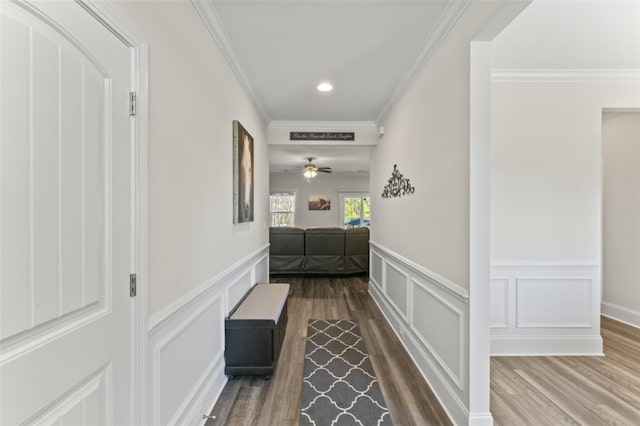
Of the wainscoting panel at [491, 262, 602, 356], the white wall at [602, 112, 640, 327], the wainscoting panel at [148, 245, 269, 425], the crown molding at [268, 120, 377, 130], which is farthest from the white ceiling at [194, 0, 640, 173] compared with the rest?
the wainscoting panel at [491, 262, 602, 356]

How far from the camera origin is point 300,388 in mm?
2244

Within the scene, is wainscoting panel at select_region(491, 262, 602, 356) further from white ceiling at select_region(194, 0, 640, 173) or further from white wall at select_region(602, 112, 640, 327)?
white ceiling at select_region(194, 0, 640, 173)

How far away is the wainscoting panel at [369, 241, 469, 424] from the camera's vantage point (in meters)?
1.81

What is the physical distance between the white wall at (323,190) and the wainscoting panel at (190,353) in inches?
297

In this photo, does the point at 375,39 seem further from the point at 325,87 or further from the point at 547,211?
the point at 547,211

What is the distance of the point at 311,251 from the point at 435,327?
4.12m

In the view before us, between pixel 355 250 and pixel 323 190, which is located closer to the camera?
pixel 355 250

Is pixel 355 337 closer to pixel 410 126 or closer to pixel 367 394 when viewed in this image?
pixel 367 394

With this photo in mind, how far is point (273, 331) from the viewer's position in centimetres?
234

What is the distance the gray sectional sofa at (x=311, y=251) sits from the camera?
20.3ft

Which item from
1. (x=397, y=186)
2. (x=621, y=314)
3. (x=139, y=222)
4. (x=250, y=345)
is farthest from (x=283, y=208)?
(x=139, y=222)

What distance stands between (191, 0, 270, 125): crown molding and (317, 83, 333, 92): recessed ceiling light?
0.70 m

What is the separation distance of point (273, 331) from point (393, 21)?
2420 millimetres

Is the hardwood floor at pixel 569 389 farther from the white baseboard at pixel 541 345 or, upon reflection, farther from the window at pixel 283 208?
the window at pixel 283 208
